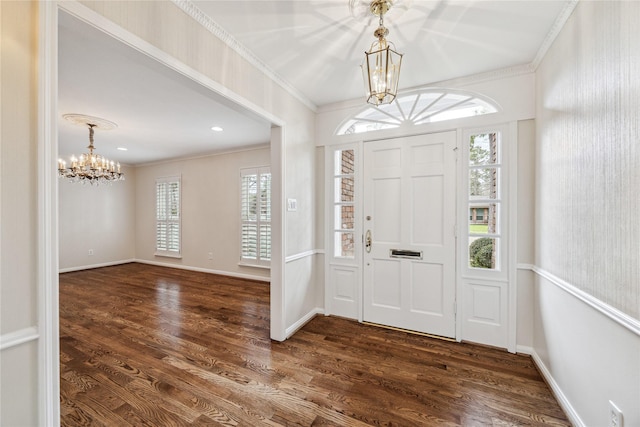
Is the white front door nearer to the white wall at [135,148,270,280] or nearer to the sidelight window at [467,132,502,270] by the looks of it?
the sidelight window at [467,132,502,270]

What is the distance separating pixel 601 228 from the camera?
4.57 ft

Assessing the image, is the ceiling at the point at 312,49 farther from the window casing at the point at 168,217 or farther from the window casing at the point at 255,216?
the window casing at the point at 168,217

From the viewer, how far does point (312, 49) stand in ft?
7.29

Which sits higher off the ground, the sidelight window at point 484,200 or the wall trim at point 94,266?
the sidelight window at point 484,200

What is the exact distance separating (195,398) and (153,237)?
591 centimetres

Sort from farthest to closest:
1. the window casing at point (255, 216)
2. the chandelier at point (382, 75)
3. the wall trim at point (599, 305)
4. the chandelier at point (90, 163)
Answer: the window casing at point (255, 216)
the chandelier at point (90, 163)
the chandelier at point (382, 75)
the wall trim at point (599, 305)

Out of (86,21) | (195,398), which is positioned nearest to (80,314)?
(195,398)

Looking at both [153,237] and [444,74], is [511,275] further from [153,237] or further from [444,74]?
[153,237]

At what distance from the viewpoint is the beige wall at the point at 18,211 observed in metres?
0.99

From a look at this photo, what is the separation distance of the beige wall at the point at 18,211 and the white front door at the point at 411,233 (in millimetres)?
2708

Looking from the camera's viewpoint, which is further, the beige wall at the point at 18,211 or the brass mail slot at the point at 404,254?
the brass mail slot at the point at 404,254

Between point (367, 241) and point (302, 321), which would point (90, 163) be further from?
point (367, 241)

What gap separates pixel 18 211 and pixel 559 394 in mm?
3283

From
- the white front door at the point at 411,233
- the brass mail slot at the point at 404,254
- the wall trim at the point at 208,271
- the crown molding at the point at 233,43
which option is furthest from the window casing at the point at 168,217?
the brass mail slot at the point at 404,254
